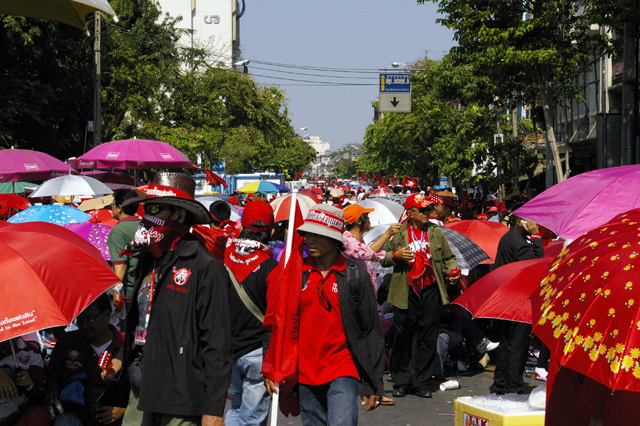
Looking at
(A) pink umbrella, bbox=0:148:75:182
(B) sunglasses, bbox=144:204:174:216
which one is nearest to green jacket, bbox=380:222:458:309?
(B) sunglasses, bbox=144:204:174:216

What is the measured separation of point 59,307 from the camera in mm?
3766

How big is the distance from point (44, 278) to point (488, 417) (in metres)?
Result: 3.04

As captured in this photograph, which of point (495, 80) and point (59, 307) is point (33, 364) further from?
point (495, 80)

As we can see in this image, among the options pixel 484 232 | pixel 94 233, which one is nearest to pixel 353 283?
pixel 94 233

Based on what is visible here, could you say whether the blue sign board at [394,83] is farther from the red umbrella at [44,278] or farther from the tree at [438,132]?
the red umbrella at [44,278]

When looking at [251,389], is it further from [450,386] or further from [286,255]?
[450,386]

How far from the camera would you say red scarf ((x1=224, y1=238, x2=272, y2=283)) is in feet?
17.3

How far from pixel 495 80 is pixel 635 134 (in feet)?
10.8

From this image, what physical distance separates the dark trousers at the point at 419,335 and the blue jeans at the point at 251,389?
2.72 meters

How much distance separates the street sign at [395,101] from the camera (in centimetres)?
2602

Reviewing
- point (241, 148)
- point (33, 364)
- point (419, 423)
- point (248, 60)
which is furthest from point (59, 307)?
point (241, 148)

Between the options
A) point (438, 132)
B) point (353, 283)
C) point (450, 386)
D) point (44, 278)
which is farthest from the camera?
point (438, 132)

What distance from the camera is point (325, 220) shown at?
4492mm

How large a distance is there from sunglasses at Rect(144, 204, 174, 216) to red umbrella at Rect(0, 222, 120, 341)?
1.34 feet
